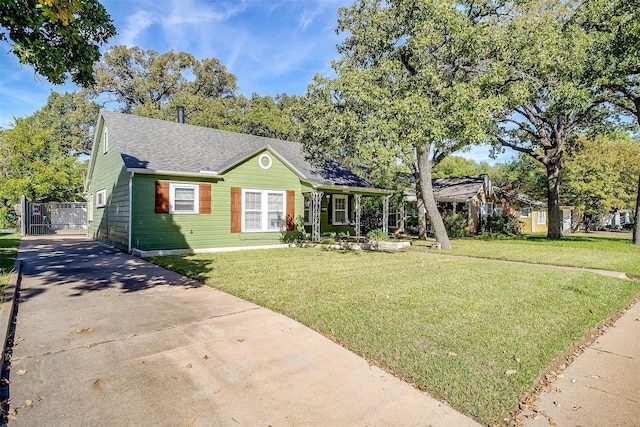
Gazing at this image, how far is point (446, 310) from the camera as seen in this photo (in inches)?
215

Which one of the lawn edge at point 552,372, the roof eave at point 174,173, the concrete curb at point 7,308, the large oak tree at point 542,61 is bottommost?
the lawn edge at point 552,372

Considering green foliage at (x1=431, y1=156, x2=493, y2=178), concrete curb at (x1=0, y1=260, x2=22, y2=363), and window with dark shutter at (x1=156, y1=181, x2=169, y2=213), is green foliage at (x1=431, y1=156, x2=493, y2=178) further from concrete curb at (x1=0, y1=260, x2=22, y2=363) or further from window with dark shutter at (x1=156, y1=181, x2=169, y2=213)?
concrete curb at (x1=0, y1=260, x2=22, y2=363)

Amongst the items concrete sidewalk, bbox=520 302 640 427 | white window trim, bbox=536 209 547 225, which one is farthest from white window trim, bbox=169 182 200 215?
white window trim, bbox=536 209 547 225

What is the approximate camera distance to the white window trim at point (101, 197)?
48.8 ft

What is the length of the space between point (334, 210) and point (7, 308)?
1383 centimetres

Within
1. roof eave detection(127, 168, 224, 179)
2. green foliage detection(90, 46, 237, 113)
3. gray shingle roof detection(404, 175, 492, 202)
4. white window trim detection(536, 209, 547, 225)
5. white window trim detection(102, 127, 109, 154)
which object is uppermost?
green foliage detection(90, 46, 237, 113)

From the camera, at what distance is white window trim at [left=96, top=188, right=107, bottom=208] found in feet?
48.8

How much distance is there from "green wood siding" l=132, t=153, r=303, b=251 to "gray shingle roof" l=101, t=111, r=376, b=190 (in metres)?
0.44

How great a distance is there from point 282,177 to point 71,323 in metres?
10.3

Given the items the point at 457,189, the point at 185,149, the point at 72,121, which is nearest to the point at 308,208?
the point at 185,149

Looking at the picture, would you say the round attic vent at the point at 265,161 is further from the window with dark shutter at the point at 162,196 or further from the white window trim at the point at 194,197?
the window with dark shutter at the point at 162,196

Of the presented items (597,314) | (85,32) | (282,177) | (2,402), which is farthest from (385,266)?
(85,32)

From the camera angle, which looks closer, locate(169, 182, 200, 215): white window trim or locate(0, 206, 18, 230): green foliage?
locate(169, 182, 200, 215): white window trim

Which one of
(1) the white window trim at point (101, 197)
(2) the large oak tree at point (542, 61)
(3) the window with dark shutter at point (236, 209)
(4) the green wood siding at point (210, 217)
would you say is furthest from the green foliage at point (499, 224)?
(1) the white window trim at point (101, 197)
